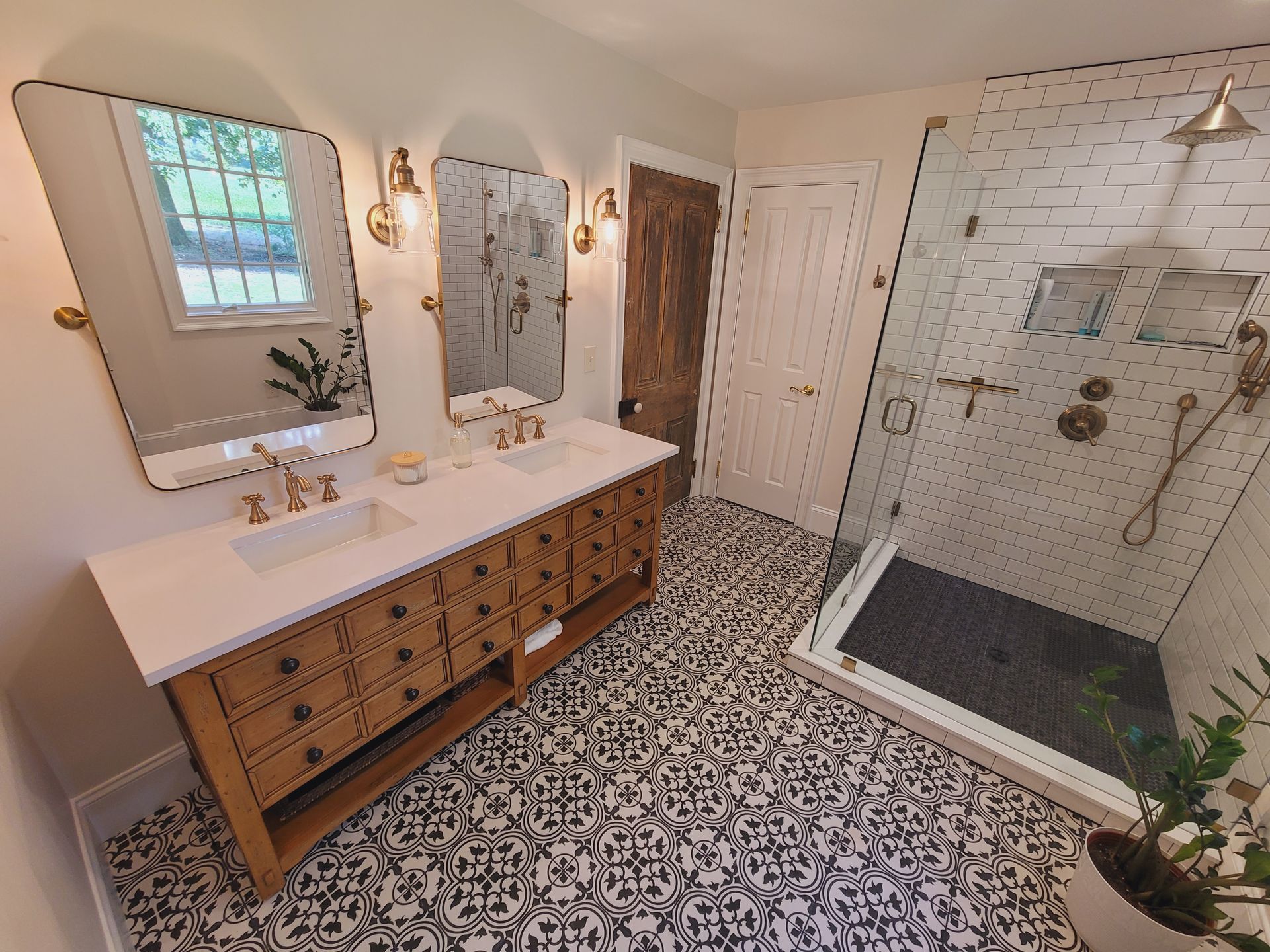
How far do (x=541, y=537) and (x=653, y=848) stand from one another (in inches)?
39.3

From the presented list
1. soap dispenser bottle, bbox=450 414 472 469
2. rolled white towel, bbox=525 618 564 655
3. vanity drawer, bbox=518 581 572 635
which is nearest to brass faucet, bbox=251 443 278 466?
soap dispenser bottle, bbox=450 414 472 469

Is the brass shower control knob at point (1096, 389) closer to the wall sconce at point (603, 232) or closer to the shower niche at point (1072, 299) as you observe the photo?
the shower niche at point (1072, 299)

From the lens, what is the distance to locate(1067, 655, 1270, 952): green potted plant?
1.13 meters

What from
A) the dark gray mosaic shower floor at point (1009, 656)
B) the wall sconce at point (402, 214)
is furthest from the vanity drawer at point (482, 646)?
the dark gray mosaic shower floor at point (1009, 656)

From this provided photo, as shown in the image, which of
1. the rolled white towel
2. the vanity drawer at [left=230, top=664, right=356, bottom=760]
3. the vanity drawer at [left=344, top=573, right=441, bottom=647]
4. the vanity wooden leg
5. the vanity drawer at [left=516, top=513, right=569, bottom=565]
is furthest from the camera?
the rolled white towel

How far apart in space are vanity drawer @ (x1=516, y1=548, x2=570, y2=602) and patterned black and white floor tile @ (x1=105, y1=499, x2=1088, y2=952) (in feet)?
1.62

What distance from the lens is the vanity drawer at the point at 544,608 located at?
6.09 ft

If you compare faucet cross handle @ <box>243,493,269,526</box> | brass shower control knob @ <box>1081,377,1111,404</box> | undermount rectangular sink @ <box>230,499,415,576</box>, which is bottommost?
undermount rectangular sink @ <box>230,499,415,576</box>

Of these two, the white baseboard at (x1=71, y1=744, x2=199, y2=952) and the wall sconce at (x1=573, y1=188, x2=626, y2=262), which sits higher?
the wall sconce at (x1=573, y1=188, x2=626, y2=262)

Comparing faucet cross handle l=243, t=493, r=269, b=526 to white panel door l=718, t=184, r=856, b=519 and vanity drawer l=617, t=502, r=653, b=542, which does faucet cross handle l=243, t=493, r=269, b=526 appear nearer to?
vanity drawer l=617, t=502, r=653, b=542

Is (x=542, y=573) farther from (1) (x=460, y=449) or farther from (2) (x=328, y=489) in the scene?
(2) (x=328, y=489)

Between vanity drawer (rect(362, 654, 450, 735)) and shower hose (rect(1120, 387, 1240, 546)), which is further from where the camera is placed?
shower hose (rect(1120, 387, 1240, 546))

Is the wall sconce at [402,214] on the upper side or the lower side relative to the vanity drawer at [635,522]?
upper

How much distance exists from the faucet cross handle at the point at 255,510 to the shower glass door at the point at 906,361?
6.27 ft
